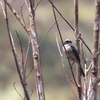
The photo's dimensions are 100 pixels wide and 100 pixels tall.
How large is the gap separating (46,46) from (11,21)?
0.36 meters

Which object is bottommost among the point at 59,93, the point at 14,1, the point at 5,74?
the point at 59,93

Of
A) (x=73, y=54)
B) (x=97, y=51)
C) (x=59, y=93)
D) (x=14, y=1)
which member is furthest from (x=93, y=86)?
(x=59, y=93)

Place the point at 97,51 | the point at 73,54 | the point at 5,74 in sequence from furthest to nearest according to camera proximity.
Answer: the point at 5,74 < the point at 73,54 < the point at 97,51

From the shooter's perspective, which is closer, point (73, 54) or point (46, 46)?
point (73, 54)

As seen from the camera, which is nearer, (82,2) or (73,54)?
(73,54)

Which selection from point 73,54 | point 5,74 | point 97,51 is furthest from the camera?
point 5,74

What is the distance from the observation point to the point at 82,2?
7.25ft

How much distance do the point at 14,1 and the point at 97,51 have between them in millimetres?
931

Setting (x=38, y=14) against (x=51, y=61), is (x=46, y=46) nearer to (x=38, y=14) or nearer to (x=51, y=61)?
(x=51, y=61)

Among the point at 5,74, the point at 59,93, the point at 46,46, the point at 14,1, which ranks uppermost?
the point at 14,1

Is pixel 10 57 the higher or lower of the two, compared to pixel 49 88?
higher

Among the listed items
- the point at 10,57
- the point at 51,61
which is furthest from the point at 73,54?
the point at 10,57

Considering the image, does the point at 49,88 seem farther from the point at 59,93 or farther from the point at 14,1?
the point at 14,1

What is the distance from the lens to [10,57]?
7.38 feet
